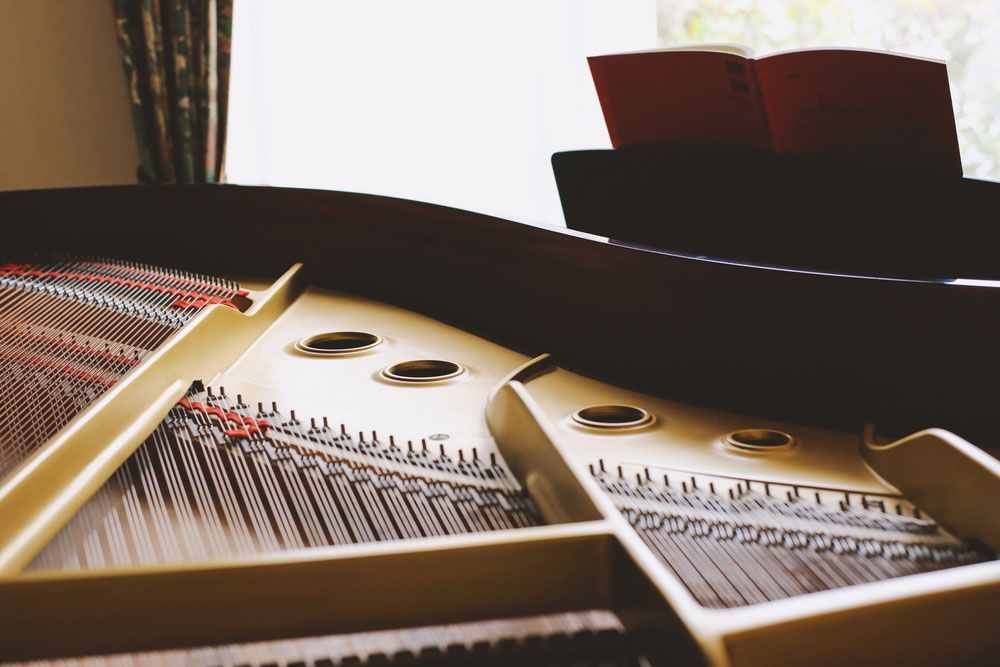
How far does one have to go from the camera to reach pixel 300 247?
199 cm

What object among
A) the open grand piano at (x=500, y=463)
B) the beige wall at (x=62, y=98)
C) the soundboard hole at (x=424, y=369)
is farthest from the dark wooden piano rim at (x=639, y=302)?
the beige wall at (x=62, y=98)

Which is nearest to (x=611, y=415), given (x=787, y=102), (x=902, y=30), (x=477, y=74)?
(x=787, y=102)

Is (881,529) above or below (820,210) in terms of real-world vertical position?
below

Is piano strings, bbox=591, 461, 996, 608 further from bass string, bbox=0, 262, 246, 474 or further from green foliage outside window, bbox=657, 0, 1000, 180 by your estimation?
green foliage outside window, bbox=657, 0, 1000, 180

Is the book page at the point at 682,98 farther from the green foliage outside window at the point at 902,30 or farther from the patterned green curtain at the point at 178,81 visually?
the patterned green curtain at the point at 178,81

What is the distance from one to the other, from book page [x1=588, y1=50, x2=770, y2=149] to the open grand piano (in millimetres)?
278

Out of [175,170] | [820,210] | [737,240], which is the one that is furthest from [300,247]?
[175,170]

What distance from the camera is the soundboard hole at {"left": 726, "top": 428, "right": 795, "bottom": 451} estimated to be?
3.57ft

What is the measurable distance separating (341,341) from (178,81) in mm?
2345

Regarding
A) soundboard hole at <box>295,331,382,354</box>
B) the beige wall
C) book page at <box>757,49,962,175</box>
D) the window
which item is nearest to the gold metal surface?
soundboard hole at <box>295,331,382,354</box>

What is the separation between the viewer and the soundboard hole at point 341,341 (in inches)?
63.1

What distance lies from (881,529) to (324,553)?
546mm

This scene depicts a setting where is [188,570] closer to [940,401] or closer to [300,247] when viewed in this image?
[940,401]

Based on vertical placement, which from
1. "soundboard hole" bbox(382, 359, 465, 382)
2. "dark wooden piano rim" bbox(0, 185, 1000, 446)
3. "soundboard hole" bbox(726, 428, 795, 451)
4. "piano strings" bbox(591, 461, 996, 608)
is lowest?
"soundboard hole" bbox(382, 359, 465, 382)
